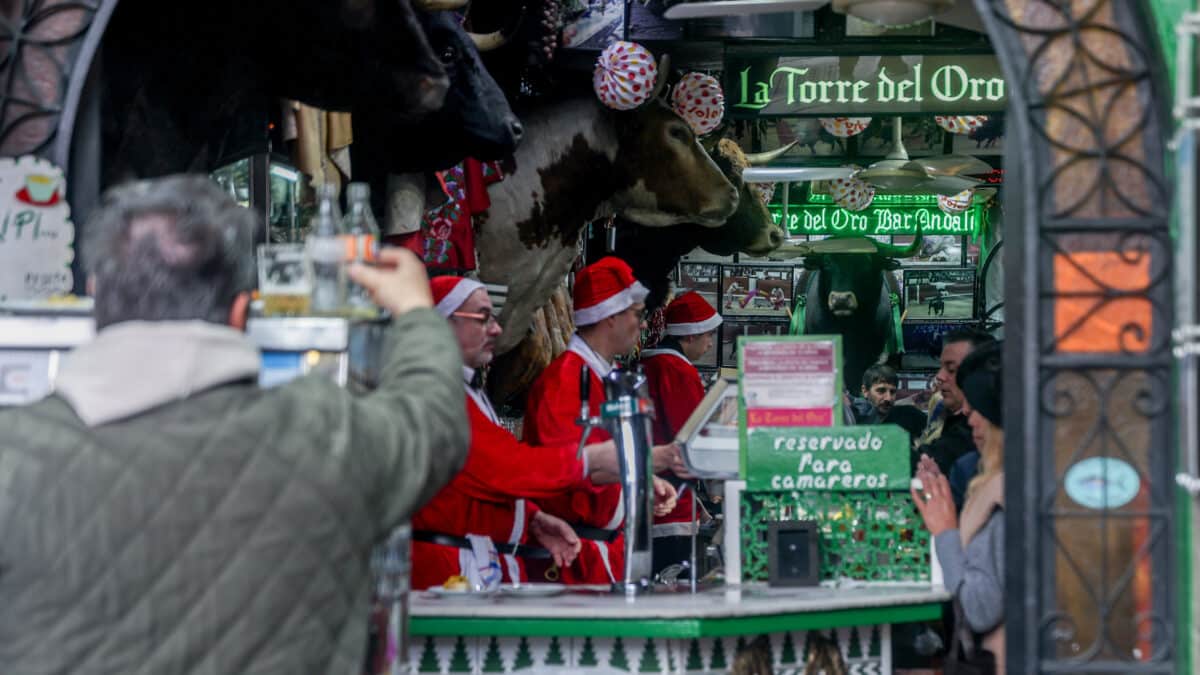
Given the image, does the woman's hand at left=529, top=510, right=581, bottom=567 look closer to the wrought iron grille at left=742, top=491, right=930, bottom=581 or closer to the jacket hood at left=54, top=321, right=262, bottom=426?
the wrought iron grille at left=742, top=491, right=930, bottom=581

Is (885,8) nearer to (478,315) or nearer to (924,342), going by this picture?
(478,315)

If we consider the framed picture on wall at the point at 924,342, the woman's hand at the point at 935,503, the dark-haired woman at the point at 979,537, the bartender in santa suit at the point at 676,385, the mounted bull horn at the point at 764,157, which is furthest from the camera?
the framed picture on wall at the point at 924,342

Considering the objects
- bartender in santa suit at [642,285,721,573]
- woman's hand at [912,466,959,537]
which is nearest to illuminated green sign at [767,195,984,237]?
bartender in santa suit at [642,285,721,573]

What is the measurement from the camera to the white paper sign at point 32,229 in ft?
15.4

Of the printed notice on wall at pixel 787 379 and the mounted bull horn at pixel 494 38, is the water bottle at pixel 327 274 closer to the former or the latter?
the printed notice on wall at pixel 787 379

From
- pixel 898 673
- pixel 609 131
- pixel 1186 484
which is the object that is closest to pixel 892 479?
pixel 898 673

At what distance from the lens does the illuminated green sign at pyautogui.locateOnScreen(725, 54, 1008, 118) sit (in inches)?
327

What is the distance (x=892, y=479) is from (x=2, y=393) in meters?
2.81

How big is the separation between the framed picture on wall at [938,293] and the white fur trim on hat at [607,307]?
978cm

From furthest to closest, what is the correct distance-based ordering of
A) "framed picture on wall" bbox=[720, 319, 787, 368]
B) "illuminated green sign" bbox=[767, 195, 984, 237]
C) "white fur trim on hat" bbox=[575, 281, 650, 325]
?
"framed picture on wall" bbox=[720, 319, 787, 368]
"illuminated green sign" bbox=[767, 195, 984, 237]
"white fur trim on hat" bbox=[575, 281, 650, 325]

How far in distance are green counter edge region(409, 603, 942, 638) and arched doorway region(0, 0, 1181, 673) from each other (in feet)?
2.18

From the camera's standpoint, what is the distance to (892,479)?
18.0ft

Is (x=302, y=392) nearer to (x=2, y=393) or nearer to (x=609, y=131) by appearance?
(x=2, y=393)

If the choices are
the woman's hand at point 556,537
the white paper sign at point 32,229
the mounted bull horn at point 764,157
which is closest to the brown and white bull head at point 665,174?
the mounted bull horn at point 764,157
